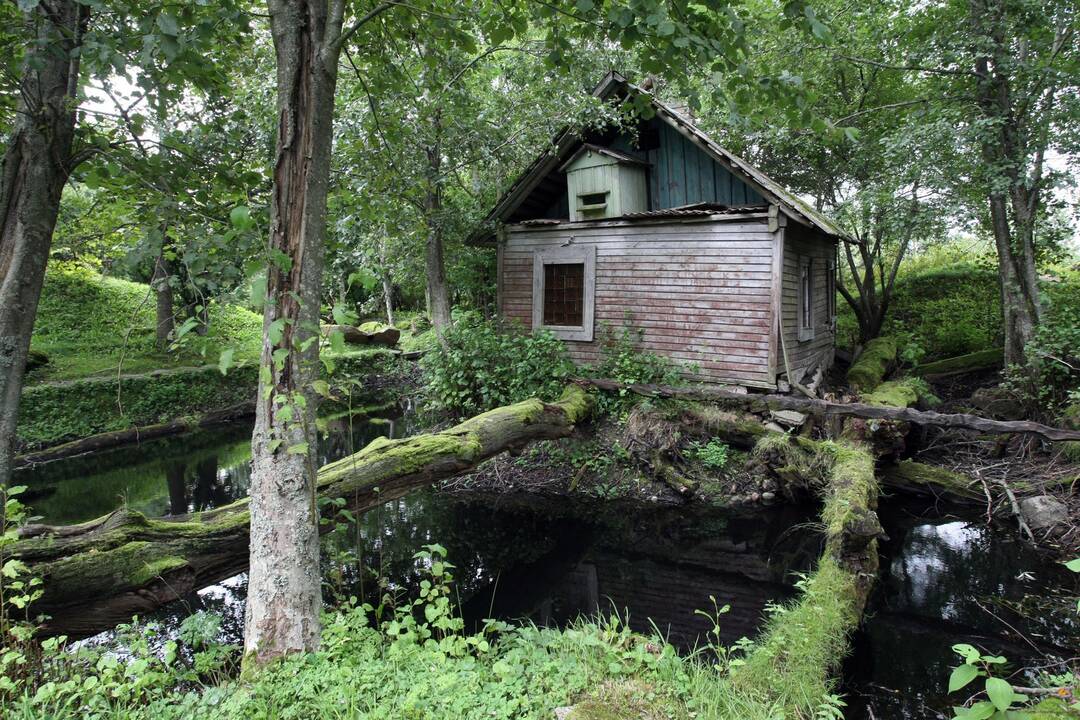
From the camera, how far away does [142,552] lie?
3576 mm

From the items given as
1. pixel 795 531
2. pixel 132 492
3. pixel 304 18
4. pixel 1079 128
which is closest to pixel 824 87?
pixel 1079 128

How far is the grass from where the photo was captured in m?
14.0

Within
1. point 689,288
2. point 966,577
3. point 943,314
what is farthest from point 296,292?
point 943,314

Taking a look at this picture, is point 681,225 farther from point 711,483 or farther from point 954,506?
point 954,506

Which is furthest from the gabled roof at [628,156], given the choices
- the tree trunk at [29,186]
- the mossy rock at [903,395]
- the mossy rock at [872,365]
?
the tree trunk at [29,186]

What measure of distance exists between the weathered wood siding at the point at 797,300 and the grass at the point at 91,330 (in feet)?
36.1

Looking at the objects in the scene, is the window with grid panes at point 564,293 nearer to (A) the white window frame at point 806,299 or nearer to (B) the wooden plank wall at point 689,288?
(B) the wooden plank wall at point 689,288

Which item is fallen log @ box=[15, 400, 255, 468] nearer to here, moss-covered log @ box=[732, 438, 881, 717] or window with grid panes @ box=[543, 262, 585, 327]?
window with grid panes @ box=[543, 262, 585, 327]

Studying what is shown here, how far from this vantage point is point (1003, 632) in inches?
192

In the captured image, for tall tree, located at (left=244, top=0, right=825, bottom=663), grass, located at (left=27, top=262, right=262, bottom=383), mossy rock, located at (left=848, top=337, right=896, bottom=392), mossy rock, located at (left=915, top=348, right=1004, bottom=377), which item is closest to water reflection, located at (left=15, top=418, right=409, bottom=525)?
grass, located at (left=27, top=262, right=262, bottom=383)

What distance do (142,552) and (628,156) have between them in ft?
30.8

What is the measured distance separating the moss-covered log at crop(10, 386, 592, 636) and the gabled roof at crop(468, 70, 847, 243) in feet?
22.8

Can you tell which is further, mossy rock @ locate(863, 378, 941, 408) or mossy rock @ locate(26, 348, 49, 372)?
mossy rock @ locate(26, 348, 49, 372)

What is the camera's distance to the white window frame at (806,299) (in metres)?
10.6
